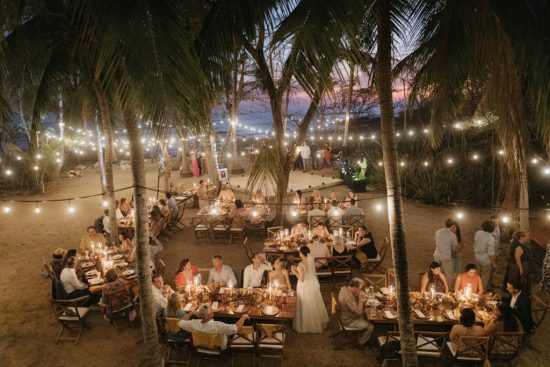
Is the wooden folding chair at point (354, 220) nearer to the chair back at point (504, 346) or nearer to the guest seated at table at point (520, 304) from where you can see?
the guest seated at table at point (520, 304)

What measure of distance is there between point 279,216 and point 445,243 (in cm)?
441

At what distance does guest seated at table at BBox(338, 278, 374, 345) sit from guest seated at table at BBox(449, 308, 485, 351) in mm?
1330

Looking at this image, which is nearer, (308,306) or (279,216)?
(308,306)

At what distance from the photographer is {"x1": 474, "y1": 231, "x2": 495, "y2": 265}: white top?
753cm

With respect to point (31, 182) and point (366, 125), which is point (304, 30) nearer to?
point (31, 182)

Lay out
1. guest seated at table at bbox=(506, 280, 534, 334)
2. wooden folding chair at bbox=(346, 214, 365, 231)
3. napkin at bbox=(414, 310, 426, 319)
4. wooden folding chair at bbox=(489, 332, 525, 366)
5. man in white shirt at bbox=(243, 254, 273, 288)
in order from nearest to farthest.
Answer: wooden folding chair at bbox=(489, 332, 525, 366) < guest seated at table at bbox=(506, 280, 534, 334) < napkin at bbox=(414, 310, 426, 319) < man in white shirt at bbox=(243, 254, 273, 288) < wooden folding chair at bbox=(346, 214, 365, 231)

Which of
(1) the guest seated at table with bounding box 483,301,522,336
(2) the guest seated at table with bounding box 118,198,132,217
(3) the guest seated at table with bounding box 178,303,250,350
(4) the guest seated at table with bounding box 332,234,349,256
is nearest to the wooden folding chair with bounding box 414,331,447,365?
(1) the guest seated at table with bounding box 483,301,522,336

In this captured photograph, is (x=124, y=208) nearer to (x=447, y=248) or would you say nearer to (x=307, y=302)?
(x=307, y=302)

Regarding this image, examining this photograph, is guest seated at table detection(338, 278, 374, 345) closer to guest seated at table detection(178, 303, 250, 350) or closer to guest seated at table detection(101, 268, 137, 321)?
guest seated at table detection(178, 303, 250, 350)

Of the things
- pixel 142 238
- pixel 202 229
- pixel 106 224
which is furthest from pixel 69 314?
pixel 202 229

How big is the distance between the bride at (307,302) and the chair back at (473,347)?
2387 mm

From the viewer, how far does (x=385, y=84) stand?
3979mm

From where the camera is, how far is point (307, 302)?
6758 mm

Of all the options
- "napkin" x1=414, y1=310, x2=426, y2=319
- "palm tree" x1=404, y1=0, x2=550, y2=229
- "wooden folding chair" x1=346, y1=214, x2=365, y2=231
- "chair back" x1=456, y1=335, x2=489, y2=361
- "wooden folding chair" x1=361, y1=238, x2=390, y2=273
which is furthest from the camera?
"wooden folding chair" x1=346, y1=214, x2=365, y2=231
